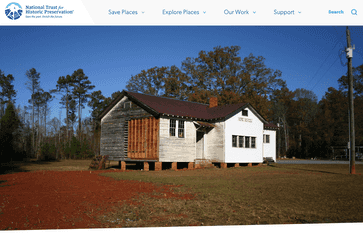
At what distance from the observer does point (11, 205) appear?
7.11m

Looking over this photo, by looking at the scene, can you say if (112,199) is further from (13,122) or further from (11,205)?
(13,122)

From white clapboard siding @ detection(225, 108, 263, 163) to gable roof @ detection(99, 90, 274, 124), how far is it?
0.92m

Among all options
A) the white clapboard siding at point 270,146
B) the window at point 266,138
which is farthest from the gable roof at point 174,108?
the white clapboard siding at point 270,146

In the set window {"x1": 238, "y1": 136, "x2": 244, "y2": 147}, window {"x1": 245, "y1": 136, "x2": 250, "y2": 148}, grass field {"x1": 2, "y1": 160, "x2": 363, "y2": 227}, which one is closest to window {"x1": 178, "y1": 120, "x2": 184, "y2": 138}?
window {"x1": 238, "y1": 136, "x2": 244, "y2": 147}

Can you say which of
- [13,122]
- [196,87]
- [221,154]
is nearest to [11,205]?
[221,154]

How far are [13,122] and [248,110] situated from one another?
2063 centimetres

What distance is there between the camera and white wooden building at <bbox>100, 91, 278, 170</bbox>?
1939cm

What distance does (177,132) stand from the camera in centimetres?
2008

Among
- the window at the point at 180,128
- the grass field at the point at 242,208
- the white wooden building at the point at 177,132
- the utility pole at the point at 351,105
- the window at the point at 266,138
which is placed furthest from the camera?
the window at the point at 266,138

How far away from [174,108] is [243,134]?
19.8ft
